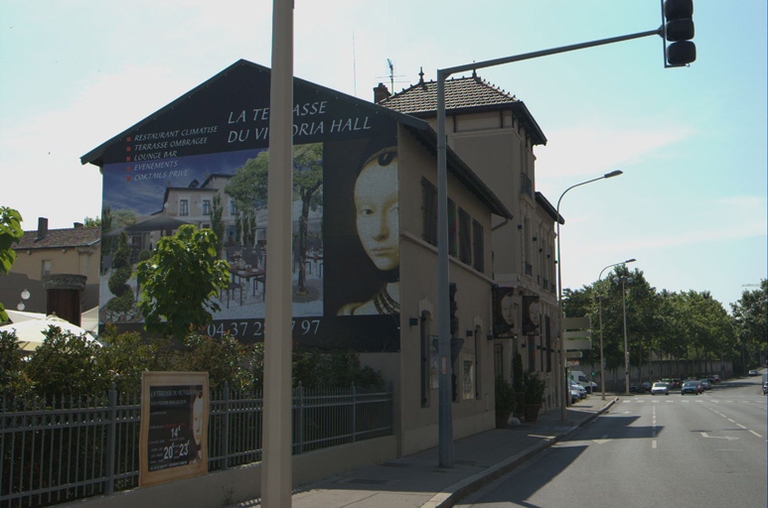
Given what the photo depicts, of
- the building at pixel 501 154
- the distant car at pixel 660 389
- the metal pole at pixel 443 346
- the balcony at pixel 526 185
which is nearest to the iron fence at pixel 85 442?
the metal pole at pixel 443 346

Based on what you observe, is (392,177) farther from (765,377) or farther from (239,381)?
(765,377)

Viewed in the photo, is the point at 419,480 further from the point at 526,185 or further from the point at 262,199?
the point at 526,185

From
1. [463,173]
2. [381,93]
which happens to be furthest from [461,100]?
[463,173]

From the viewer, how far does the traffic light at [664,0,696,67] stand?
387 inches

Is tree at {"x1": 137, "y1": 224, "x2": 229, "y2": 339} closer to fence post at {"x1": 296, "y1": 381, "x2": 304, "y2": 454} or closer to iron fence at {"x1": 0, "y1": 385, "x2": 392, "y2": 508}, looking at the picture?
fence post at {"x1": 296, "y1": 381, "x2": 304, "y2": 454}

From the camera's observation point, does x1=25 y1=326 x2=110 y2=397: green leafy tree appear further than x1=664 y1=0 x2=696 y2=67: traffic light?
No

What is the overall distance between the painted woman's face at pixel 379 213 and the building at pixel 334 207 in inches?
1.1

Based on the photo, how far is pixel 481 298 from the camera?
1040 inches

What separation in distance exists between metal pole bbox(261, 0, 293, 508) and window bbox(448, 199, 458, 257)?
50.3 feet

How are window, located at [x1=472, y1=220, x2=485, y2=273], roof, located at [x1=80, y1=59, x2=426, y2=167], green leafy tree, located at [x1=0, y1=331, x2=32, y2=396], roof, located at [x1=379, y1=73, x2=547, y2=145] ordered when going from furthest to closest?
roof, located at [x1=379, y1=73, x2=547, y2=145], window, located at [x1=472, y1=220, x2=485, y2=273], roof, located at [x1=80, y1=59, x2=426, y2=167], green leafy tree, located at [x1=0, y1=331, x2=32, y2=396]

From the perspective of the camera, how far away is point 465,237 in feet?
80.9

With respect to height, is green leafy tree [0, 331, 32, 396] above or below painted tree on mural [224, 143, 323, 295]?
below

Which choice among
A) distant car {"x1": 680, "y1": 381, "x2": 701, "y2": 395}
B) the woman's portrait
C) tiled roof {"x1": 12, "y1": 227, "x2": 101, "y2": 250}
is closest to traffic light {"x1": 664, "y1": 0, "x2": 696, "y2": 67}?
the woman's portrait

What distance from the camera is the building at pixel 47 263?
122 feet
